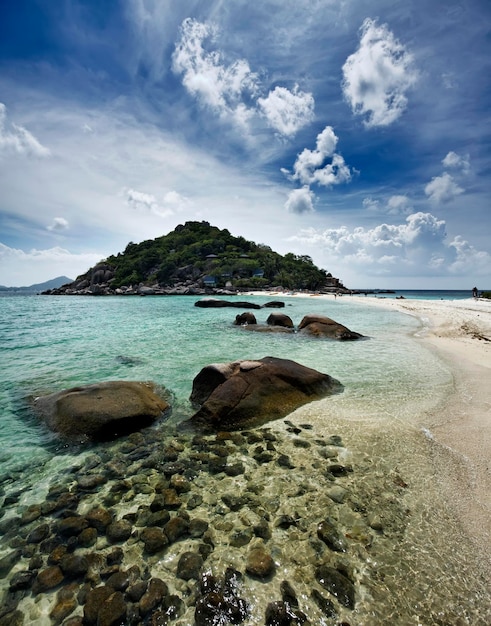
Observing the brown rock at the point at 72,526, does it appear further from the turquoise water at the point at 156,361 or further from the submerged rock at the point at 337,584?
the submerged rock at the point at 337,584

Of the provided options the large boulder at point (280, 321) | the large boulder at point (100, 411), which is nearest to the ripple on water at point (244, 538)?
the large boulder at point (100, 411)

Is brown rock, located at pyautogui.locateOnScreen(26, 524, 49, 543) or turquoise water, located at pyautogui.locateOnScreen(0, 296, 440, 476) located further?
turquoise water, located at pyautogui.locateOnScreen(0, 296, 440, 476)

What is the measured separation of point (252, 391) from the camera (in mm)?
7363

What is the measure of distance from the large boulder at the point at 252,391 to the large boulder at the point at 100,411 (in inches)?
49.5

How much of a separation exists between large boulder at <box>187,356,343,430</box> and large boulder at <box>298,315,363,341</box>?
8539mm

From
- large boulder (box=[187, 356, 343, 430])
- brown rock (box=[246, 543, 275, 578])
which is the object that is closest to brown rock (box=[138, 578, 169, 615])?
brown rock (box=[246, 543, 275, 578])

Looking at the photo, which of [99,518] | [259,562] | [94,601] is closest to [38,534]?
[99,518]

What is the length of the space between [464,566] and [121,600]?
12.1ft

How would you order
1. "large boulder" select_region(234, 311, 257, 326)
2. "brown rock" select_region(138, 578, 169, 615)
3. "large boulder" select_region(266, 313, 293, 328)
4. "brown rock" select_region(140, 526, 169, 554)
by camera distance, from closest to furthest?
"brown rock" select_region(138, 578, 169, 615), "brown rock" select_region(140, 526, 169, 554), "large boulder" select_region(266, 313, 293, 328), "large boulder" select_region(234, 311, 257, 326)

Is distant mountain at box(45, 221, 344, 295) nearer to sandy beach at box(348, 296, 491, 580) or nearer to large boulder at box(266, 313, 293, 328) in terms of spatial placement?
large boulder at box(266, 313, 293, 328)

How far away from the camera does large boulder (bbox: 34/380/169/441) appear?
622cm

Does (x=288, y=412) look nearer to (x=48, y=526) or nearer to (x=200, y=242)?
(x=48, y=526)

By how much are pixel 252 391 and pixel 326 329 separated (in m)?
11.7

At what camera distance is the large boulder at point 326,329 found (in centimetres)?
1713
